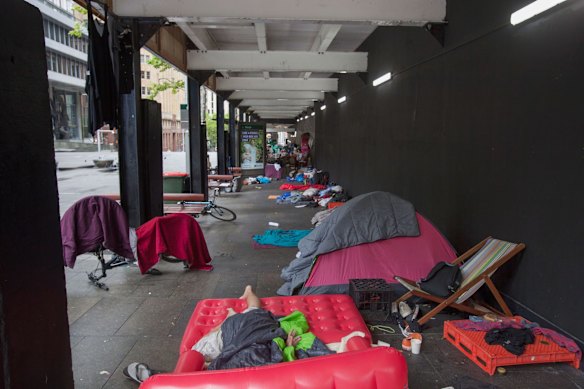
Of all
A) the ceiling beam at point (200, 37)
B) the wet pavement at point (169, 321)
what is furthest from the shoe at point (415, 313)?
the ceiling beam at point (200, 37)

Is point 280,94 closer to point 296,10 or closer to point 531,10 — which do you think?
point 296,10

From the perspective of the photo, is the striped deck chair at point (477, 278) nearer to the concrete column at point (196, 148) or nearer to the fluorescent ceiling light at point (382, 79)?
the fluorescent ceiling light at point (382, 79)

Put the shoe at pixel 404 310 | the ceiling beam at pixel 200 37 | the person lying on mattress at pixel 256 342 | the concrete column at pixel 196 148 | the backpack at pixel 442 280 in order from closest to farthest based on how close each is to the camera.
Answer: the person lying on mattress at pixel 256 342 < the backpack at pixel 442 280 < the shoe at pixel 404 310 < the ceiling beam at pixel 200 37 < the concrete column at pixel 196 148

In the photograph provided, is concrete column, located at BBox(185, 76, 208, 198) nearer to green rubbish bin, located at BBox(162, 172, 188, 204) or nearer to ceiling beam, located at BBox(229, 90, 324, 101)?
green rubbish bin, located at BBox(162, 172, 188, 204)

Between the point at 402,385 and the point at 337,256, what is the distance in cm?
293

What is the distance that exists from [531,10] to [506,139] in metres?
1.30

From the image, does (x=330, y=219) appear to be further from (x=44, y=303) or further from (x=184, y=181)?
(x=184, y=181)

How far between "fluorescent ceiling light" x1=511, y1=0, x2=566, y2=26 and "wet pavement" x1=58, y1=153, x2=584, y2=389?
325cm

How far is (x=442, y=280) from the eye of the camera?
454 cm

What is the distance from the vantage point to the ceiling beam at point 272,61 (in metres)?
9.53

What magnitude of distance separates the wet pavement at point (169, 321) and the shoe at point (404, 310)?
30 centimetres

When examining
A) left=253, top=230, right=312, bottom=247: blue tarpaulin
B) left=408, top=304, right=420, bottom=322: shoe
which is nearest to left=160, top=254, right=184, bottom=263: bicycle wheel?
left=253, top=230, right=312, bottom=247: blue tarpaulin

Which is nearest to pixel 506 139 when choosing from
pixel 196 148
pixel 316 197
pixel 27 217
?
pixel 27 217

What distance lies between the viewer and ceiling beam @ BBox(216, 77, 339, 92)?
13500mm
